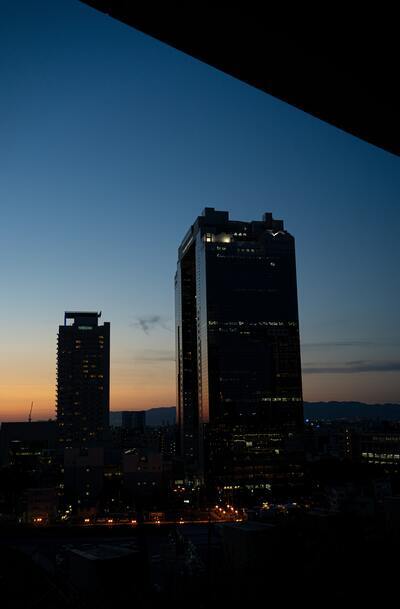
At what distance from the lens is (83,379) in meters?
81.4

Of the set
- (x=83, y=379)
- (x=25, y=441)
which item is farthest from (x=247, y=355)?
(x=83, y=379)

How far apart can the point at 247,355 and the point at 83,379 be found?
35.8 m

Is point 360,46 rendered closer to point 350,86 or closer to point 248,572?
point 350,86

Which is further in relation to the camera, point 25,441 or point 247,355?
point 25,441

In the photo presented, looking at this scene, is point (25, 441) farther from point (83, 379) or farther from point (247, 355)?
point (247, 355)

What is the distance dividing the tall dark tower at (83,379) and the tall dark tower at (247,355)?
89.4ft

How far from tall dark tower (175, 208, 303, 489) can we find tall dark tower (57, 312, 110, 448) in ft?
89.4

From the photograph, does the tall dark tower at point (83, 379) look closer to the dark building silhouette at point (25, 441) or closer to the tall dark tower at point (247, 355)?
the dark building silhouette at point (25, 441)

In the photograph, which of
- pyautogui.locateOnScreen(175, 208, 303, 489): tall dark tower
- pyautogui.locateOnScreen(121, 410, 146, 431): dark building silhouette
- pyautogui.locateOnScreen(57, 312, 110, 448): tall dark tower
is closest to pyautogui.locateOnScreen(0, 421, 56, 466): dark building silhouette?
pyautogui.locateOnScreen(57, 312, 110, 448): tall dark tower

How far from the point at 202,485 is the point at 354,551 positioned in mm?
44771

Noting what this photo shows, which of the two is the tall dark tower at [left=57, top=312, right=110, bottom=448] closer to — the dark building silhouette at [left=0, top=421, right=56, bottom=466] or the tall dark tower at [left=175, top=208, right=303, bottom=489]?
the dark building silhouette at [left=0, top=421, right=56, bottom=466]

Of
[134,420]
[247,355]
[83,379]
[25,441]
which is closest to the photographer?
[247,355]

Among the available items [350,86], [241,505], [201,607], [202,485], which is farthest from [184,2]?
[202,485]

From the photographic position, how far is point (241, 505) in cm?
4000
